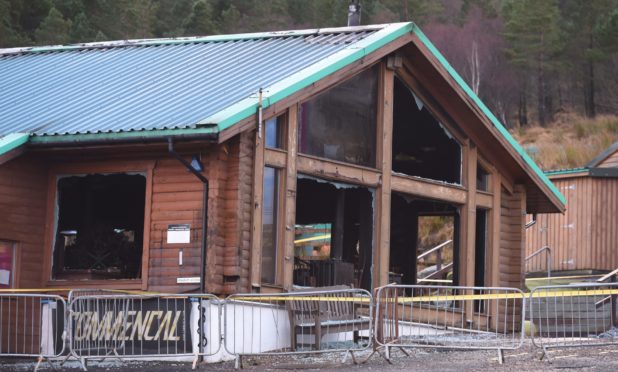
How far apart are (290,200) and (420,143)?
466 centimetres

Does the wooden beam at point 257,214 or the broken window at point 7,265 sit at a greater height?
the wooden beam at point 257,214

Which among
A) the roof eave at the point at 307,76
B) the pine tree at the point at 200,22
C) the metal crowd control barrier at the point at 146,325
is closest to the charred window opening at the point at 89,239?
the metal crowd control barrier at the point at 146,325

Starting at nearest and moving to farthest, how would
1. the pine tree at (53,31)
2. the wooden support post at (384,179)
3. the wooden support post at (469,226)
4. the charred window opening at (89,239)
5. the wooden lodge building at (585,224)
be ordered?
the charred window opening at (89,239) → the wooden support post at (384,179) → the wooden support post at (469,226) → the wooden lodge building at (585,224) → the pine tree at (53,31)

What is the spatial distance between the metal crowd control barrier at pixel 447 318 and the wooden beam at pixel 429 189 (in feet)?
6.08

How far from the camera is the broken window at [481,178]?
25.5 metres

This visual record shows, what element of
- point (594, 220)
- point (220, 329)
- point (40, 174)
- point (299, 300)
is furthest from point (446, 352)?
point (594, 220)

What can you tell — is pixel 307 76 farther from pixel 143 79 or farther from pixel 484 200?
pixel 484 200

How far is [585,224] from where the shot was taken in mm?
35469

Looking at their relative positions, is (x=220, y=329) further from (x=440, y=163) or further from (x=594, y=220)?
(x=594, y=220)

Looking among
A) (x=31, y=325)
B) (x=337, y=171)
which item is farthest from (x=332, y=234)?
(x=31, y=325)

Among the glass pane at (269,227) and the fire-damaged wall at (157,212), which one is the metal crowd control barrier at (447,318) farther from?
the fire-damaged wall at (157,212)

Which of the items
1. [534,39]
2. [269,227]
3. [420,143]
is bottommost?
[269,227]

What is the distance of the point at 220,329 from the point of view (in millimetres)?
16984

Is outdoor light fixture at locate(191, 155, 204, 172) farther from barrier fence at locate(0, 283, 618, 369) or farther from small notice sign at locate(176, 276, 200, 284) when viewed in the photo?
barrier fence at locate(0, 283, 618, 369)
